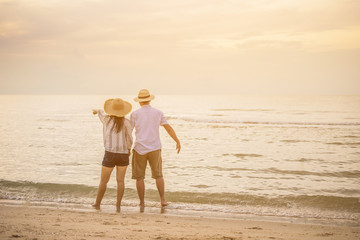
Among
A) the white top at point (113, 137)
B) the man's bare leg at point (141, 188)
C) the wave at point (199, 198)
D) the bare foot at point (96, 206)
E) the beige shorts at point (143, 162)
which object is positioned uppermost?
the white top at point (113, 137)

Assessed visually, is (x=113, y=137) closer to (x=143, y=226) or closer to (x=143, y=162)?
(x=143, y=162)

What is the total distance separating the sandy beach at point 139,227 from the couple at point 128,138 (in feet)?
2.23

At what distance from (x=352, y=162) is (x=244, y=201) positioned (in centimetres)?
578

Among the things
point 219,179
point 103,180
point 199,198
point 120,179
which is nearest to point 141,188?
point 120,179

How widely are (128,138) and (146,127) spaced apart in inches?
14.6

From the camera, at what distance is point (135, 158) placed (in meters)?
6.62

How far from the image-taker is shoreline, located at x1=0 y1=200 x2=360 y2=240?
473cm

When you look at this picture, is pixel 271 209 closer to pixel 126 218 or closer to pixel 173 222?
pixel 173 222

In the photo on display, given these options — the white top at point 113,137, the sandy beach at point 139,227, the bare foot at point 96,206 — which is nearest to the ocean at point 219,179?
the bare foot at point 96,206

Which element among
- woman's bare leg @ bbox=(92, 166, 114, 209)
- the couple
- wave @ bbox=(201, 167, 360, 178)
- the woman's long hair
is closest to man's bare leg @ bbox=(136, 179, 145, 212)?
the couple

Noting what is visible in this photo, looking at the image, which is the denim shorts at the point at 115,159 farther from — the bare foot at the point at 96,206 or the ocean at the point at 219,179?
the ocean at the point at 219,179

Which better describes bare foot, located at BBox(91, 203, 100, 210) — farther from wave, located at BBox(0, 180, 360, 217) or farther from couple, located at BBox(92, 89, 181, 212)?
wave, located at BBox(0, 180, 360, 217)

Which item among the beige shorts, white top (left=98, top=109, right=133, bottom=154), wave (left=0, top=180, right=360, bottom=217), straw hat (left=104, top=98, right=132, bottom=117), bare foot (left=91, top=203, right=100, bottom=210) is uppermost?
straw hat (left=104, top=98, right=132, bottom=117)

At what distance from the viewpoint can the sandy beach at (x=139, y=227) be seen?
4.71 m
